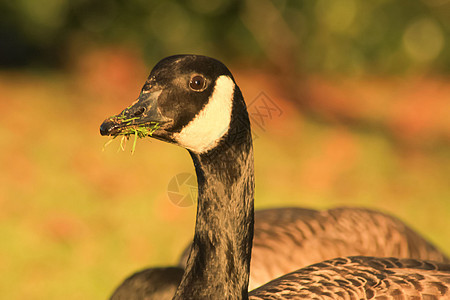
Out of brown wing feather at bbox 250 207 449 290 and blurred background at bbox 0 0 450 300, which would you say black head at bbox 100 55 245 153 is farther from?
blurred background at bbox 0 0 450 300

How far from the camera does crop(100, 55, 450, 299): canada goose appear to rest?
2119 mm

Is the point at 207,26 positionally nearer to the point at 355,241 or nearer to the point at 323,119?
the point at 323,119

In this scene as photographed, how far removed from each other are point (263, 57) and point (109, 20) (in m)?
2.70

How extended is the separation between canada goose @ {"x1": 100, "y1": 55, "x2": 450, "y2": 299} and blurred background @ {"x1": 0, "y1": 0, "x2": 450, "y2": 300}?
218cm

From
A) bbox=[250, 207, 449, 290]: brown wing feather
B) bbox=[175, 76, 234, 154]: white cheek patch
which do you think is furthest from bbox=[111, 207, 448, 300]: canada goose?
bbox=[175, 76, 234, 154]: white cheek patch

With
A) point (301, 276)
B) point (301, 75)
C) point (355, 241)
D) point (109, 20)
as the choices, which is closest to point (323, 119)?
point (301, 75)

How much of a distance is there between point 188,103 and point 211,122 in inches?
4.4

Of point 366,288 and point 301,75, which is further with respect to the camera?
point 301,75

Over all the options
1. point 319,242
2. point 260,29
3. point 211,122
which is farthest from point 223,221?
point 260,29

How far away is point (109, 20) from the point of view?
29.3 feet

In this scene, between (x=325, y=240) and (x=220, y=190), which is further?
(x=325, y=240)

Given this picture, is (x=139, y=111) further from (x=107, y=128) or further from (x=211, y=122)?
(x=211, y=122)

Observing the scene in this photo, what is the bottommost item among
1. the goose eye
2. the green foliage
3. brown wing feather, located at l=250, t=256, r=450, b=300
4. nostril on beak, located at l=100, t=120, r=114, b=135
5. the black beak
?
brown wing feather, located at l=250, t=256, r=450, b=300

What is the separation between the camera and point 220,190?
226 centimetres
